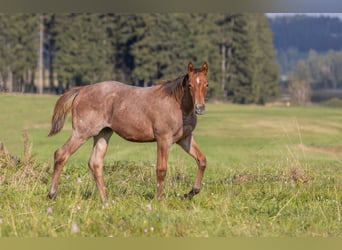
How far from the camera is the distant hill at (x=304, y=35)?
144 meters

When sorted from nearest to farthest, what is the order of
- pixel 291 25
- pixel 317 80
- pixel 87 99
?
pixel 87 99
pixel 317 80
pixel 291 25

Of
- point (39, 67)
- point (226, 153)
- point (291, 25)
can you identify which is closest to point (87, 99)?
point (226, 153)

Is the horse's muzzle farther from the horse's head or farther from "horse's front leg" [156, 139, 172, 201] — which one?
"horse's front leg" [156, 139, 172, 201]

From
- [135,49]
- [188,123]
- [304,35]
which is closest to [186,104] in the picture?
[188,123]

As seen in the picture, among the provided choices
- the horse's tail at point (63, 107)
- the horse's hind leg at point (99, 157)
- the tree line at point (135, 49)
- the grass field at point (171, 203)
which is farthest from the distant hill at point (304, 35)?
the horse's tail at point (63, 107)

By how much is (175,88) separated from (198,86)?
0.71m

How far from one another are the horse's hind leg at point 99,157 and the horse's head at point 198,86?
5.48ft

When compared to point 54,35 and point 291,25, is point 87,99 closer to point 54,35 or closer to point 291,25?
point 54,35

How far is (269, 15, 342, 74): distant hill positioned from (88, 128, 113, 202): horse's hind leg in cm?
13008

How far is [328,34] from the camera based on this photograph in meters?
143

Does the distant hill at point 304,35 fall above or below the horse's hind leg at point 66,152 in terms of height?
below

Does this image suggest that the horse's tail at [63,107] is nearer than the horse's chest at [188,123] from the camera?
No

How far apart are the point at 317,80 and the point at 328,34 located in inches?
1884

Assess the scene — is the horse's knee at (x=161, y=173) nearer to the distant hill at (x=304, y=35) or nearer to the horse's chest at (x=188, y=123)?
the horse's chest at (x=188, y=123)
